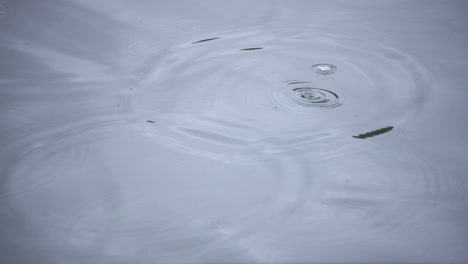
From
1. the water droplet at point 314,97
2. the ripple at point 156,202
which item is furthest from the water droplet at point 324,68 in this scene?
the ripple at point 156,202

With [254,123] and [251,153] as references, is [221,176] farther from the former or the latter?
[254,123]

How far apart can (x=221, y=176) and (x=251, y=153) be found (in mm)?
127

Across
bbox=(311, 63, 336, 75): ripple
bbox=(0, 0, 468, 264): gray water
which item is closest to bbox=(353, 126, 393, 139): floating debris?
bbox=(0, 0, 468, 264): gray water

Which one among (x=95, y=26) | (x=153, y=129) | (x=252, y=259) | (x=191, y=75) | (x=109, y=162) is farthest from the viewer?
(x=95, y=26)

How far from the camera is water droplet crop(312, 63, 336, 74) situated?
1708 mm

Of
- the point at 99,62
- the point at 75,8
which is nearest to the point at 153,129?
the point at 99,62

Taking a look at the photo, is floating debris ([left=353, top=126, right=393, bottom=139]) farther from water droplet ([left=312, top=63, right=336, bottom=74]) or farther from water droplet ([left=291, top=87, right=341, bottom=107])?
water droplet ([left=312, top=63, right=336, bottom=74])

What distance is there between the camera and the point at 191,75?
5.64 feet

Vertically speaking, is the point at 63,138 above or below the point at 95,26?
below

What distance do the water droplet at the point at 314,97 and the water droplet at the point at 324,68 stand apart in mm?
118

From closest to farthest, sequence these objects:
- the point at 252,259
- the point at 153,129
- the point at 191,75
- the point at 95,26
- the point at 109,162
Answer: the point at 252,259
the point at 109,162
the point at 153,129
the point at 191,75
the point at 95,26

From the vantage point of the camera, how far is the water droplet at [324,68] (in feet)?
5.60

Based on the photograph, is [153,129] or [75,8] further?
[75,8]

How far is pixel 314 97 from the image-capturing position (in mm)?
1592
